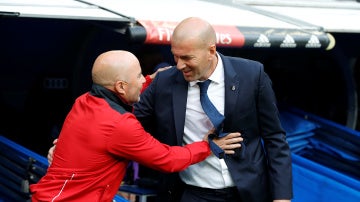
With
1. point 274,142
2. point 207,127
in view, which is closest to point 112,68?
point 207,127

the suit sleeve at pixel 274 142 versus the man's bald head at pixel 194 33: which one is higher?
the man's bald head at pixel 194 33

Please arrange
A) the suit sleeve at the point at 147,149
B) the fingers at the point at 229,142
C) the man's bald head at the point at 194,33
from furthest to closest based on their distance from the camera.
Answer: the fingers at the point at 229,142
the man's bald head at the point at 194,33
the suit sleeve at the point at 147,149

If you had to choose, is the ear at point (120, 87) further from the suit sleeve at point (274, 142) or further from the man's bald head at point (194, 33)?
the suit sleeve at point (274, 142)

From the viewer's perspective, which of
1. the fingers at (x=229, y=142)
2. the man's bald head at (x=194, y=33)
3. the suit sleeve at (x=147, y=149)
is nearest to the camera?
the suit sleeve at (x=147, y=149)

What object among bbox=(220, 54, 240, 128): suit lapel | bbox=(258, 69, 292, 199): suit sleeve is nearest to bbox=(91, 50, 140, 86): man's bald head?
bbox=(220, 54, 240, 128): suit lapel

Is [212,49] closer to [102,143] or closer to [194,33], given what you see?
[194,33]

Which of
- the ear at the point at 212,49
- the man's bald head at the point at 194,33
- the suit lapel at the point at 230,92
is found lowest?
the suit lapel at the point at 230,92

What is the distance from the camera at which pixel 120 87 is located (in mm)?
2480

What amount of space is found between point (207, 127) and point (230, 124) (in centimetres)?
11

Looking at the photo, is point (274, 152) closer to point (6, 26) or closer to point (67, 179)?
point (67, 179)

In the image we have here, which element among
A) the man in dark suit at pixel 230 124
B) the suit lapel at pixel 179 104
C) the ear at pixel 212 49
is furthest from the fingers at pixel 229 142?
the ear at pixel 212 49

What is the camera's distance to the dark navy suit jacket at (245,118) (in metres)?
2.76

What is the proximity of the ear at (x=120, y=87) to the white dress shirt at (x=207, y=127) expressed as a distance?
403 millimetres

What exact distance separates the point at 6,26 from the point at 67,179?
255 cm
